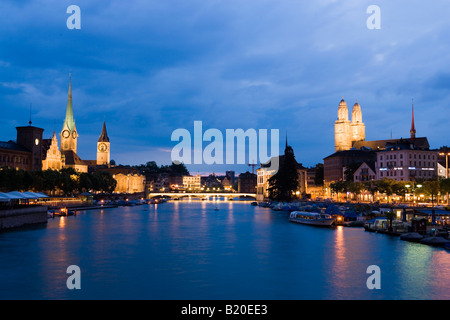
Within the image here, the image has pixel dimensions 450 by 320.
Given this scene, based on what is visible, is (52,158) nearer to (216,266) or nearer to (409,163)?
(409,163)

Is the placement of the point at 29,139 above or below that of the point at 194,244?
above

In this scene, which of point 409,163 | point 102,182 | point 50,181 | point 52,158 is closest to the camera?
point 50,181

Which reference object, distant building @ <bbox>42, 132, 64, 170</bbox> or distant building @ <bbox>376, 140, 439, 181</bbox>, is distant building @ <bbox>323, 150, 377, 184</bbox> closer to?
distant building @ <bbox>376, 140, 439, 181</bbox>

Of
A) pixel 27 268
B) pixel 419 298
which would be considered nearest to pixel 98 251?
pixel 27 268

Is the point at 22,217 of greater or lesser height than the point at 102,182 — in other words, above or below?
below

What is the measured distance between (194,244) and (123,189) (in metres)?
153

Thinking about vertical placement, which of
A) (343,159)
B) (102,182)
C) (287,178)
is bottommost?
(102,182)

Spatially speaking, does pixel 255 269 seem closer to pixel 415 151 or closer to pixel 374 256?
pixel 374 256

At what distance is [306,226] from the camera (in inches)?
2808

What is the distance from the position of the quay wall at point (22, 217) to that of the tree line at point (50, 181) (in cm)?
1791

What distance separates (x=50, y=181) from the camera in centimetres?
10225

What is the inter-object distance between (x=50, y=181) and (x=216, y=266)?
75.9 m

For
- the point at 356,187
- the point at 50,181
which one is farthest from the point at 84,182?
the point at 356,187

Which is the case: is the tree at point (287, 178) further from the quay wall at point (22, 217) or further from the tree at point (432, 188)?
the quay wall at point (22, 217)
